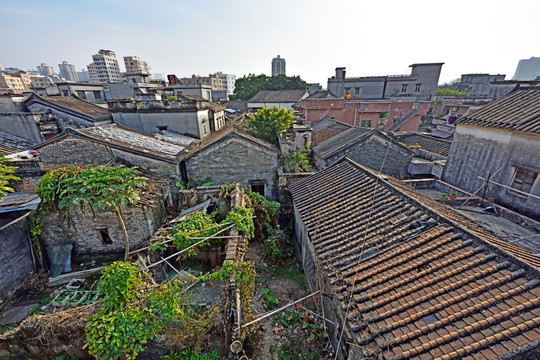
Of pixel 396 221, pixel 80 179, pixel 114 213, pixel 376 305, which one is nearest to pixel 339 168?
pixel 396 221

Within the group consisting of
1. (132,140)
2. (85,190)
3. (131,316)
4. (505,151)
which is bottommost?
(131,316)

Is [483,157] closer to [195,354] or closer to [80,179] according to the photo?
[195,354]

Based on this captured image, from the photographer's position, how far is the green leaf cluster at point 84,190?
379 inches

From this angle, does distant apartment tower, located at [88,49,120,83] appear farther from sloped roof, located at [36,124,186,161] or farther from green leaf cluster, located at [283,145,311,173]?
green leaf cluster, located at [283,145,311,173]

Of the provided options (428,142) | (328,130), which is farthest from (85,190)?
(428,142)

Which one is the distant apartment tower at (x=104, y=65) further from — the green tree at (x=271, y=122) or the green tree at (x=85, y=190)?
the green tree at (x=85, y=190)

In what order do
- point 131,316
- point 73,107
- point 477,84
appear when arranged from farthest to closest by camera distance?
1. point 477,84
2. point 73,107
3. point 131,316

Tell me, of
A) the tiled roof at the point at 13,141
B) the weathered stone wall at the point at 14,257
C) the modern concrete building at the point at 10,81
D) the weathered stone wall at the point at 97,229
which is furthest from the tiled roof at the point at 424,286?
the modern concrete building at the point at 10,81

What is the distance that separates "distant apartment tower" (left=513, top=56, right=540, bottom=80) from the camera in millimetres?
161250

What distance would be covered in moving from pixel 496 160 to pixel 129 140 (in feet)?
64.9

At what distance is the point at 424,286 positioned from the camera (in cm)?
491

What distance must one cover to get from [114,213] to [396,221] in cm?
1179

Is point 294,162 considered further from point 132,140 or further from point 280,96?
point 280,96

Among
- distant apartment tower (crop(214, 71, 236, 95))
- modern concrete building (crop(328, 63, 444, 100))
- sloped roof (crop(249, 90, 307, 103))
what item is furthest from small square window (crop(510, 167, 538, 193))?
distant apartment tower (crop(214, 71, 236, 95))
